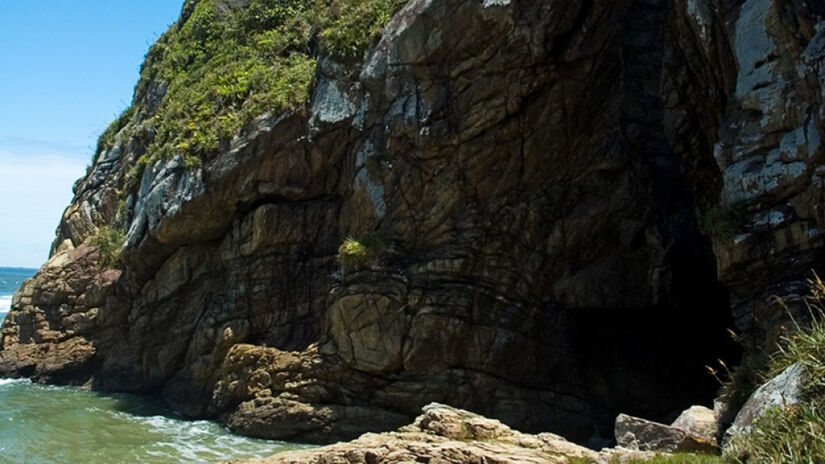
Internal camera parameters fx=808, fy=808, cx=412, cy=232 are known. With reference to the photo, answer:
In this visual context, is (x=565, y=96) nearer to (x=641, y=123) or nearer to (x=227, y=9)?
(x=641, y=123)

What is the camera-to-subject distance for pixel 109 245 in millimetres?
23141

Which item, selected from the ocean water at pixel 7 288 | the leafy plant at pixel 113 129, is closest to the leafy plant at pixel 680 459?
the leafy plant at pixel 113 129

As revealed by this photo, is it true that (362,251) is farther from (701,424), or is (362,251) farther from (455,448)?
(701,424)

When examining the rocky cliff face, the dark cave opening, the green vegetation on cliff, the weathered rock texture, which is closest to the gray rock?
the weathered rock texture

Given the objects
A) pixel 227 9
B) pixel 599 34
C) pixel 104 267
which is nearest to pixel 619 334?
pixel 599 34

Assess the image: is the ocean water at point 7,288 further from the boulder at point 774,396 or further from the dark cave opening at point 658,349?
the boulder at point 774,396

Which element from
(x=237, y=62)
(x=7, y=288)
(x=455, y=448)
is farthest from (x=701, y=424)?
(x=7, y=288)

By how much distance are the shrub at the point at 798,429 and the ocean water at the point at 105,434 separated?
10.1 m

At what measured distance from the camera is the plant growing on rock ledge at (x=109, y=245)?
22750 mm

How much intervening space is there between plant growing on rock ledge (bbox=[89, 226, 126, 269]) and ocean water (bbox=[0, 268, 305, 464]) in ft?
12.1

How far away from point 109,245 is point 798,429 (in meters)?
20.1

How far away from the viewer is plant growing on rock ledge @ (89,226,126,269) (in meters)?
22.8

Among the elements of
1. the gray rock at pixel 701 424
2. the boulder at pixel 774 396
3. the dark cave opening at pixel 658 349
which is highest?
the dark cave opening at pixel 658 349

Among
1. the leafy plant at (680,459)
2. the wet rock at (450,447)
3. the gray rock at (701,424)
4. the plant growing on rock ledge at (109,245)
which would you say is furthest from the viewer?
the plant growing on rock ledge at (109,245)
